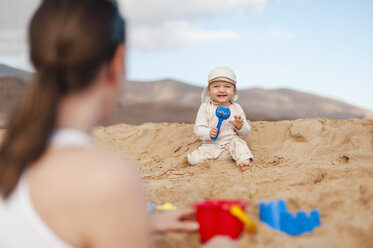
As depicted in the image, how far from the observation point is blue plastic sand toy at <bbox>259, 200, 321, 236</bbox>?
5.10 ft

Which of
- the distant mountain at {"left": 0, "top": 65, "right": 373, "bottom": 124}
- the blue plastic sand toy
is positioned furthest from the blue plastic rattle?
the distant mountain at {"left": 0, "top": 65, "right": 373, "bottom": 124}

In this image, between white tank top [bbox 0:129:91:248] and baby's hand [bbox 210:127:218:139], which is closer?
white tank top [bbox 0:129:91:248]

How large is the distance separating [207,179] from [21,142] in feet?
6.73

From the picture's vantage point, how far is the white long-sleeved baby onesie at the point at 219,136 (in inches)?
147

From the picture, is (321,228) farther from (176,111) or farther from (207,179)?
(176,111)

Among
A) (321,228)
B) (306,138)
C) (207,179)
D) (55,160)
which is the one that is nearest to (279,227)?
(321,228)

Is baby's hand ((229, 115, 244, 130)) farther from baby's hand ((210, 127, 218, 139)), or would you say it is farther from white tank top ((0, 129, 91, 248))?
white tank top ((0, 129, 91, 248))

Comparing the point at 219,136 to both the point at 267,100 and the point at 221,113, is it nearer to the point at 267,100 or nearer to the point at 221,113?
the point at 221,113

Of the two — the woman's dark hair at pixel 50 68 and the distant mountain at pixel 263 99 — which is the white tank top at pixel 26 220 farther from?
the distant mountain at pixel 263 99

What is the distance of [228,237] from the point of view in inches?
54.7

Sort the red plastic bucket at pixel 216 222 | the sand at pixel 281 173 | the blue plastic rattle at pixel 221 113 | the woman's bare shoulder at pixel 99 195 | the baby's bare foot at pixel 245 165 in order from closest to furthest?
the woman's bare shoulder at pixel 99 195
the red plastic bucket at pixel 216 222
the sand at pixel 281 173
the baby's bare foot at pixel 245 165
the blue plastic rattle at pixel 221 113

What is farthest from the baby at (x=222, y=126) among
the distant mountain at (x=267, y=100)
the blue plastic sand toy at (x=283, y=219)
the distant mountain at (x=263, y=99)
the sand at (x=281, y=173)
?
the distant mountain at (x=263, y=99)

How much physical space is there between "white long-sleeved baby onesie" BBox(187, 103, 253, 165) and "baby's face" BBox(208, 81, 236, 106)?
0.11m

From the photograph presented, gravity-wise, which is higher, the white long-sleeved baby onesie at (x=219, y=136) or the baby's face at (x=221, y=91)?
the baby's face at (x=221, y=91)
